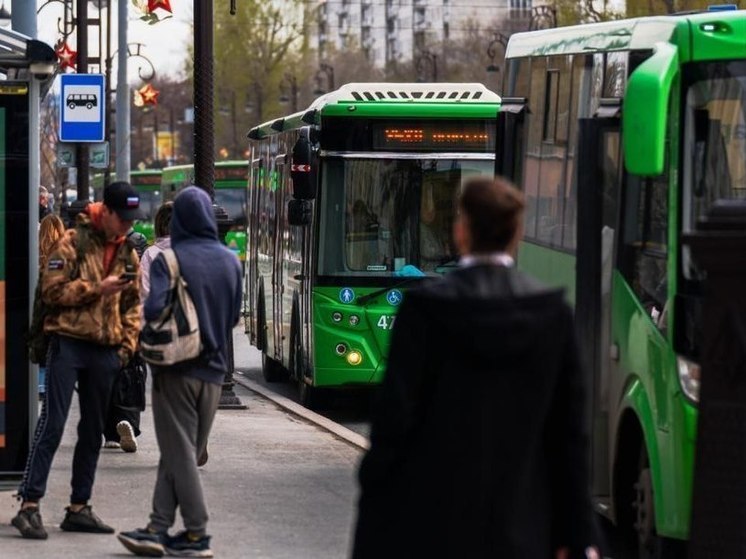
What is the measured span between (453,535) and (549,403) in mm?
419

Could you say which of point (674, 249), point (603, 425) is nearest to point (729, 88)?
point (674, 249)

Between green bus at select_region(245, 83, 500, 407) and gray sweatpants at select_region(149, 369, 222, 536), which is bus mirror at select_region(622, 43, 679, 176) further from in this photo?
green bus at select_region(245, 83, 500, 407)

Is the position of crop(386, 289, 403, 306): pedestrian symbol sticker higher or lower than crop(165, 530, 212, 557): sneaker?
higher

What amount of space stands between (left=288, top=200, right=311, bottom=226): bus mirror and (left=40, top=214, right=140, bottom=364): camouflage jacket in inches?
304

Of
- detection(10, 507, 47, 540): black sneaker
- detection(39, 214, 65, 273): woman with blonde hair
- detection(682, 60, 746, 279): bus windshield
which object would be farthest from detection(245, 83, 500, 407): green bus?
detection(682, 60, 746, 279): bus windshield

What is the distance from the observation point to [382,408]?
201 inches

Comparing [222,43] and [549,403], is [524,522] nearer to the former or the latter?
[549,403]

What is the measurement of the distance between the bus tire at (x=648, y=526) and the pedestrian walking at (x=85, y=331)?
97.4 inches

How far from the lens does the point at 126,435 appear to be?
526 inches

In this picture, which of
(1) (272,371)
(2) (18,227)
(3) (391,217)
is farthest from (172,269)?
(1) (272,371)

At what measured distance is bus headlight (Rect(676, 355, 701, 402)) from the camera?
833 cm

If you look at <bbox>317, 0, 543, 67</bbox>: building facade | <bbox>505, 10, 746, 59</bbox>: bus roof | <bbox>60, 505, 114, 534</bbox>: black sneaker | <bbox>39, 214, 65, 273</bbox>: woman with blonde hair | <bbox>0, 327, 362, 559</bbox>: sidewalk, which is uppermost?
<bbox>317, 0, 543, 67</bbox>: building facade

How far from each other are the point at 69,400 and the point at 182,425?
2.48 feet

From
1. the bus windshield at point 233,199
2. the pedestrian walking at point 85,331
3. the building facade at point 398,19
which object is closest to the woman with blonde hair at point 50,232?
the pedestrian walking at point 85,331
